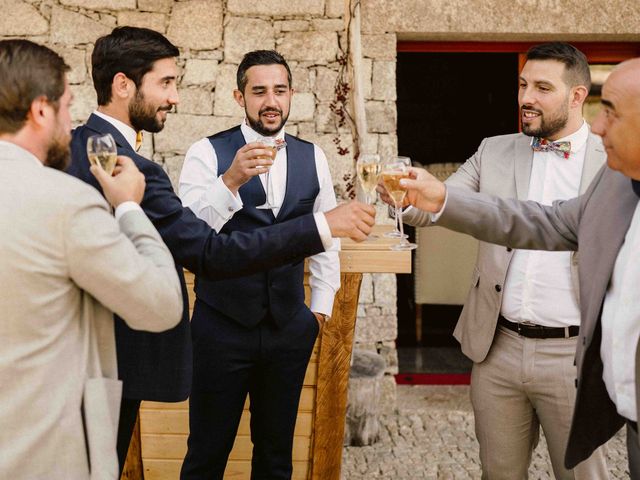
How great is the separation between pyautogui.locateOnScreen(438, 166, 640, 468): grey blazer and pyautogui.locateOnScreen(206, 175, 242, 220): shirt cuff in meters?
0.93

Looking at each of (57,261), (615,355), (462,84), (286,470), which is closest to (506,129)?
(462,84)

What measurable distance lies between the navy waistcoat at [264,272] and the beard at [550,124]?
94 centimetres

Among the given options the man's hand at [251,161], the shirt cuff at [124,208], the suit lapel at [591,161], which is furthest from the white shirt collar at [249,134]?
the shirt cuff at [124,208]

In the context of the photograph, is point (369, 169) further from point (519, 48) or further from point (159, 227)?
point (519, 48)

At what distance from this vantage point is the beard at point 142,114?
8.57ft

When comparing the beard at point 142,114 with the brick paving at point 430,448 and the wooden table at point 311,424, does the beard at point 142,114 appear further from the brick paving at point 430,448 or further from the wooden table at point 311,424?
the brick paving at point 430,448

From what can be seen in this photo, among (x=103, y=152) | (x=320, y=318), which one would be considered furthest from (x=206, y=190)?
(x=103, y=152)

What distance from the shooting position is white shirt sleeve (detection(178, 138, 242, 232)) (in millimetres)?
3076

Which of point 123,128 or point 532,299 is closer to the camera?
point 123,128

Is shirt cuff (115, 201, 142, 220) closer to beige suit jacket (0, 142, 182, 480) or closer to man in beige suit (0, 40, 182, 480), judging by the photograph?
man in beige suit (0, 40, 182, 480)

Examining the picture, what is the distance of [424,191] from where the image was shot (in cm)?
253

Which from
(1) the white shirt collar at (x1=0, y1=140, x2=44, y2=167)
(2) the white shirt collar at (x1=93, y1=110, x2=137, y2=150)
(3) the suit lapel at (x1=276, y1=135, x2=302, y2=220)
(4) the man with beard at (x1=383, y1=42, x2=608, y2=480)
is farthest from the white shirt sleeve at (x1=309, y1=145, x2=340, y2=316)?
(1) the white shirt collar at (x1=0, y1=140, x2=44, y2=167)

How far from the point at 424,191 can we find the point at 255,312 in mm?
943

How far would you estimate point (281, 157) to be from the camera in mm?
3457
